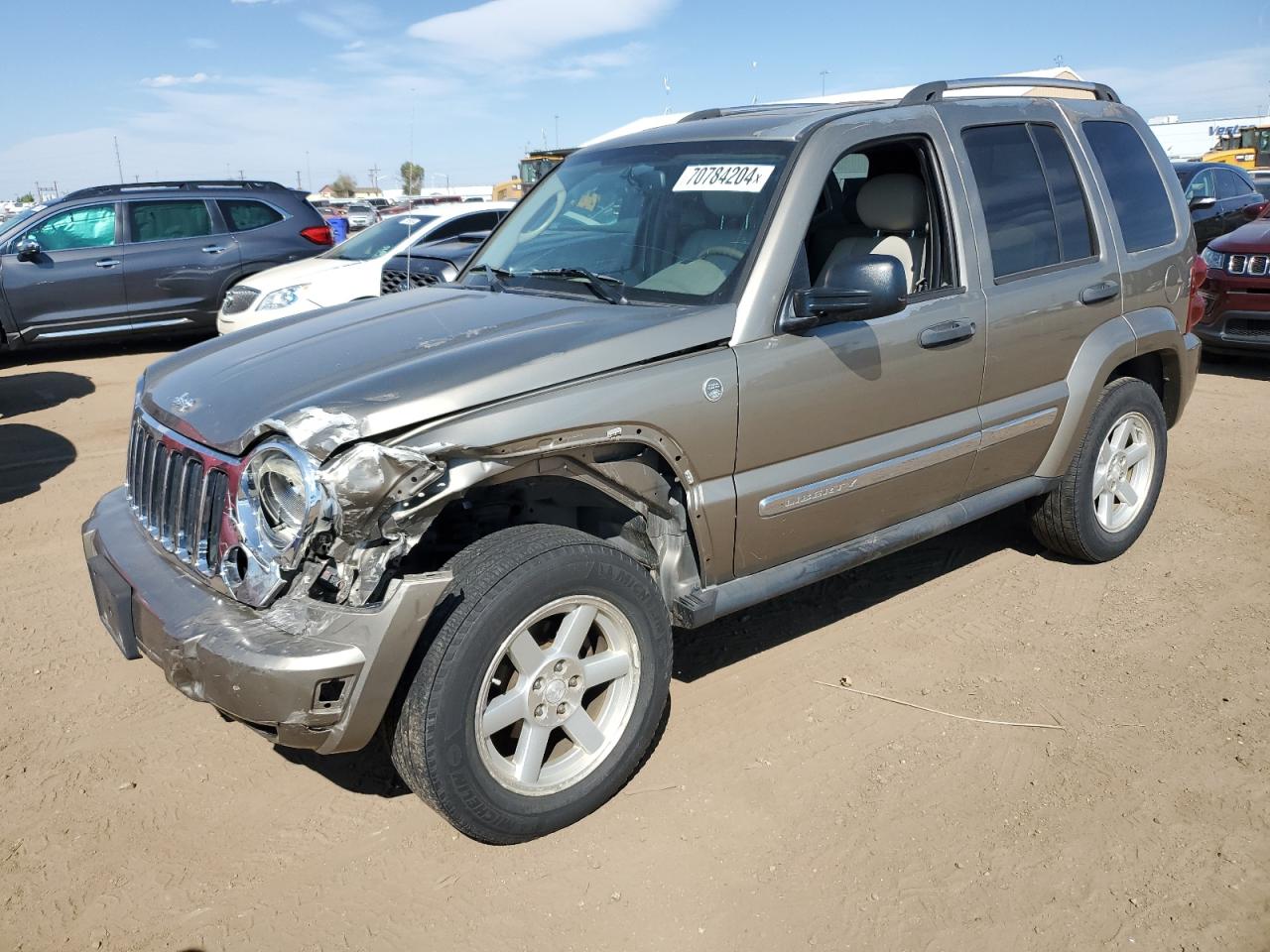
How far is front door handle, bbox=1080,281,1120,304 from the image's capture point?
170 inches

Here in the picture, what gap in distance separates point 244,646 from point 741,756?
1690 millimetres

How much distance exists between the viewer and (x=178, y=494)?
307cm

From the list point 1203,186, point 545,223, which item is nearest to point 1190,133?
point 1203,186

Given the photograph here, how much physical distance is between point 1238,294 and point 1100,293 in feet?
18.7

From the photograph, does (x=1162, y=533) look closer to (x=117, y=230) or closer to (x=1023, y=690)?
(x=1023, y=690)

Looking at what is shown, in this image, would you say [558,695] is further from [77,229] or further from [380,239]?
[77,229]

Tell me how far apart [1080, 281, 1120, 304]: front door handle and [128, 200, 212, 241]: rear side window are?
1012cm

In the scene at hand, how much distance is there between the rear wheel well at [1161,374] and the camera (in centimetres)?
491

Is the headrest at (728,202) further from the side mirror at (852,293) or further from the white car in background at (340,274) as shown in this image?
A: the white car in background at (340,274)

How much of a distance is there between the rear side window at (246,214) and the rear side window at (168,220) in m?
0.22

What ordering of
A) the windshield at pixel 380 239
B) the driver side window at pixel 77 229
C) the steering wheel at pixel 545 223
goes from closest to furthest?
the steering wheel at pixel 545 223 → the windshield at pixel 380 239 → the driver side window at pixel 77 229

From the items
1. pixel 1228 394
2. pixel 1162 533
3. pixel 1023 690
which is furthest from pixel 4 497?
pixel 1228 394

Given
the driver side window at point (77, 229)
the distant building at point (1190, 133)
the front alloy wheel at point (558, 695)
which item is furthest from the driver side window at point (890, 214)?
the distant building at point (1190, 133)

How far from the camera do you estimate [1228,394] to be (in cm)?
852
